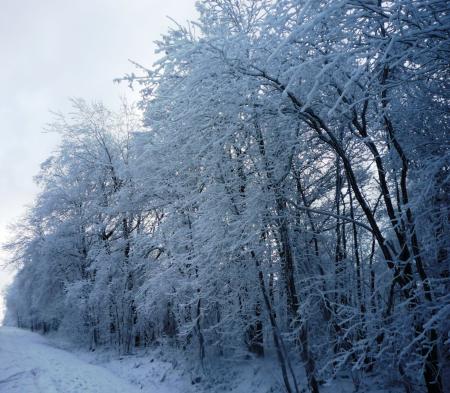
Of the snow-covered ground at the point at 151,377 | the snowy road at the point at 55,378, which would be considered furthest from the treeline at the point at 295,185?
the snowy road at the point at 55,378

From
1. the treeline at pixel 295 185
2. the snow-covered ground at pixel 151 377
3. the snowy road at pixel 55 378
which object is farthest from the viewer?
the snowy road at pixel 55 378

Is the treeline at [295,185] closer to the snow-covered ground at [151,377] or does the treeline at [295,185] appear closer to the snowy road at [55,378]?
the snow-covered ground at [151,377]

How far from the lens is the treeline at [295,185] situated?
335 centimetres

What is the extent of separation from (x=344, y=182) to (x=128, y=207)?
9.12m

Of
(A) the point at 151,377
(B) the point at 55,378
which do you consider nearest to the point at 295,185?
(A) the point at 151,377

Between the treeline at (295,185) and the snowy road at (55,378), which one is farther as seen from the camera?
the snowy road at (55,378)

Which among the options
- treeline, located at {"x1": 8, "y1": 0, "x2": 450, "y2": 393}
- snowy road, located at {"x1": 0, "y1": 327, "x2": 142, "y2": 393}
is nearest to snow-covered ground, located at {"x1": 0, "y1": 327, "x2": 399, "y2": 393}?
snowy road, located at {"x1": 0, "y1": 327, "x2": 142, "y2": 393}

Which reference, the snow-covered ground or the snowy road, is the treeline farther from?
the snowy road

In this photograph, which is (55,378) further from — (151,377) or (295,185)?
(295,185)

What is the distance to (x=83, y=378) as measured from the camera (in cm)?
1005

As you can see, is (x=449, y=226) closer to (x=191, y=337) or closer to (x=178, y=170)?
(x=178, y=170)

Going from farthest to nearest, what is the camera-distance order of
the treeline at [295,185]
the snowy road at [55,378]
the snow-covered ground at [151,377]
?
the snowy road at [55,378] → the snow-covered ground at [151,377] → the treeline at [295,185]

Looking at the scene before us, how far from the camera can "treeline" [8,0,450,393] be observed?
11.0ft

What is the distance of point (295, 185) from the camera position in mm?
7141
